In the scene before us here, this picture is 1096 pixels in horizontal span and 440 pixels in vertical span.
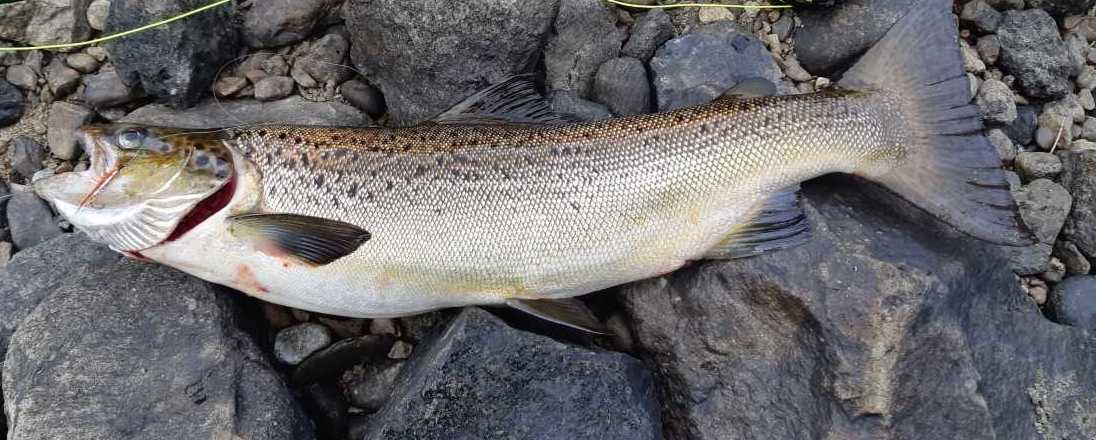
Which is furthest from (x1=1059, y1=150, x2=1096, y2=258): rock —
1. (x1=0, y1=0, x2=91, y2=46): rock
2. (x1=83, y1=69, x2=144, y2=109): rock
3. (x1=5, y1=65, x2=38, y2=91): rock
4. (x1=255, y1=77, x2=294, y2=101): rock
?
(x1=5, y1=65, x2=38, y2=91): rock

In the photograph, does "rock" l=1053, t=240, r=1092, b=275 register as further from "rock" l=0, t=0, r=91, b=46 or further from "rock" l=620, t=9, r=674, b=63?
"rock" l=0, t=0, r=91, b=46

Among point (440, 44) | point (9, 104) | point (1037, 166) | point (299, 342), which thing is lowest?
point (299, 342)

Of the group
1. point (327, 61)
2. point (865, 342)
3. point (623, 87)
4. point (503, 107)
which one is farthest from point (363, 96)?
point (865, 342)

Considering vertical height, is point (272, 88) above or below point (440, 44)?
below

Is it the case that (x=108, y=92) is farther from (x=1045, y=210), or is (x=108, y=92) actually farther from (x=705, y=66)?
(x=1045, y=210)

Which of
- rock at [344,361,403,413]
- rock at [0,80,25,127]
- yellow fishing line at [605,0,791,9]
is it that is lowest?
rock at [344,361,403,413]

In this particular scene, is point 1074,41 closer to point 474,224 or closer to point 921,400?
point 921,400
